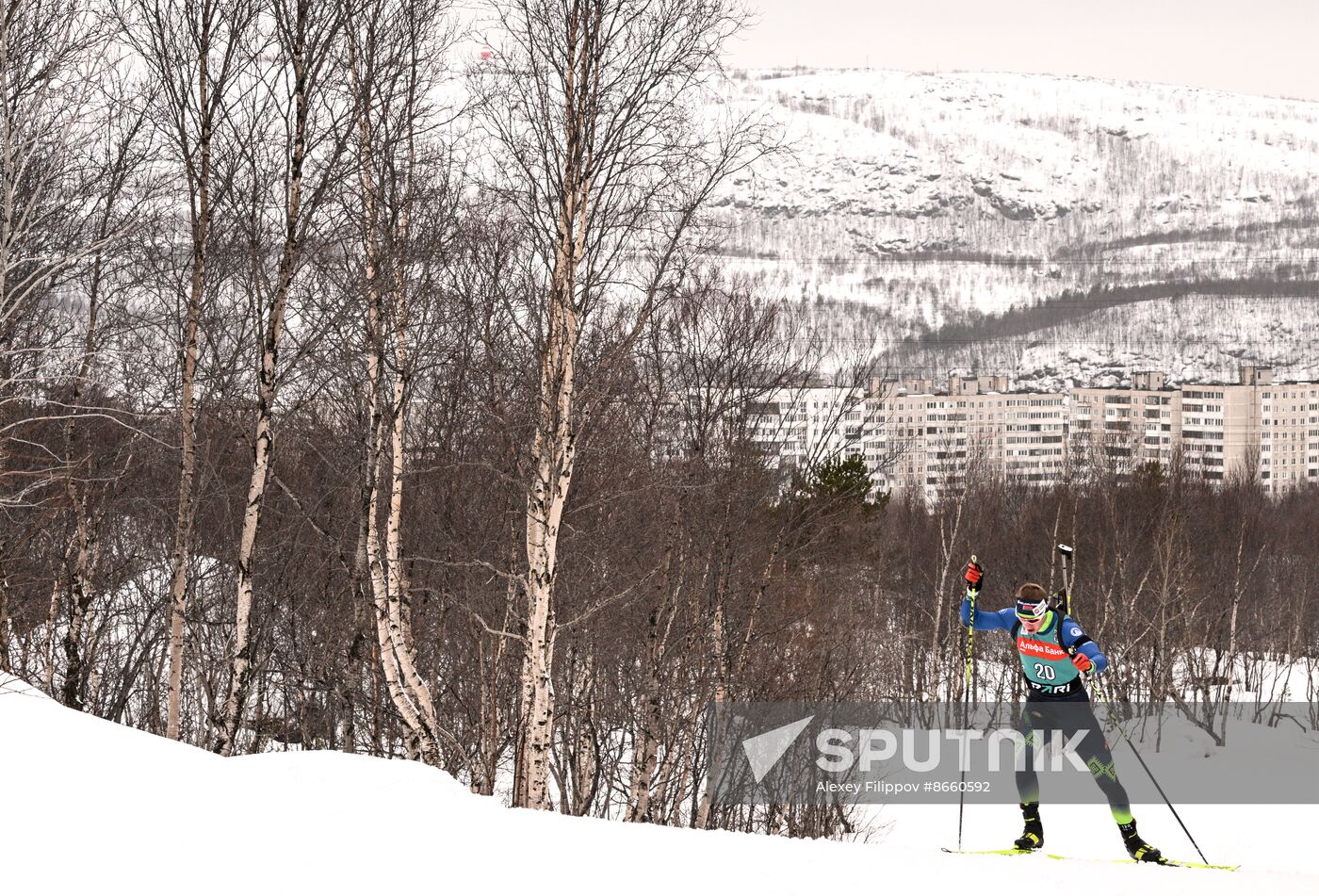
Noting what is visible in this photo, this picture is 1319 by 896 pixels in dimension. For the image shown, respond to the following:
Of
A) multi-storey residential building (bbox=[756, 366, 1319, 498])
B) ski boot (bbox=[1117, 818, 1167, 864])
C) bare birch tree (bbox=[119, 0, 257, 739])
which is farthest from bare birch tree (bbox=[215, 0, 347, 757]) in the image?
multi-storey residential building (bbox=[756, 366, 1319, 498])

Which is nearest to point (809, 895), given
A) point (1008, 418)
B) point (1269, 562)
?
point (1269, 562)

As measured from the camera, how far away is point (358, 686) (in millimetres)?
15398

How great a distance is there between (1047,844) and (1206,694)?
13067 millimetres

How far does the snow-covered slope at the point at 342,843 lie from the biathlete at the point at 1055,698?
1.19 m

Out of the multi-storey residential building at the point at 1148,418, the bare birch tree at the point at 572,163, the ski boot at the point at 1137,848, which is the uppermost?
the multi-storey residential building at the point at 1148,418

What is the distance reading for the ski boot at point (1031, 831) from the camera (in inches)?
324

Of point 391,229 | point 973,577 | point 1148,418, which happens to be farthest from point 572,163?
point 1148,418

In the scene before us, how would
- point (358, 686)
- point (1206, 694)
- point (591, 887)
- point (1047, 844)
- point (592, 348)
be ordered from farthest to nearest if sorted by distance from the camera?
point (1206, 694), point (1047, 844), point (358, 686), point (592, 348), point (591, 887)

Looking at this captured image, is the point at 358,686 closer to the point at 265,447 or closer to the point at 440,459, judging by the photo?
the point at 440,459

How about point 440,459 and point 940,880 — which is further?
point 440,459

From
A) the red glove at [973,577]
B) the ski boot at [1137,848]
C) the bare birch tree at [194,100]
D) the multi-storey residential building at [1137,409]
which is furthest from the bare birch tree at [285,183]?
the multi-storey residential building at [1137,409]

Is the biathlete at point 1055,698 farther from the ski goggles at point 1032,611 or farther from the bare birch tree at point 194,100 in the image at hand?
the bare birch tree at point 194,100

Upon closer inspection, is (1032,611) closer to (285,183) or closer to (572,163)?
(572,163)

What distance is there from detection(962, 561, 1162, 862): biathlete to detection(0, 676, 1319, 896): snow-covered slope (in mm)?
1193
